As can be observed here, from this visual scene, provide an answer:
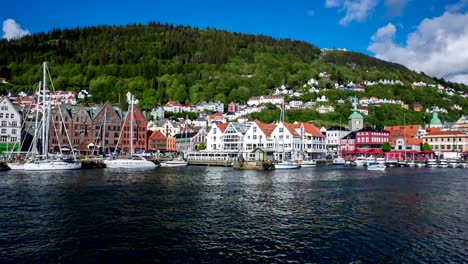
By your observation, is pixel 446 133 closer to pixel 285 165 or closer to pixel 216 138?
pixel 285 165

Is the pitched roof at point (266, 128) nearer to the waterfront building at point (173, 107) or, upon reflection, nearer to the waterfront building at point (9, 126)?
the waterfront building at point (9, 126)

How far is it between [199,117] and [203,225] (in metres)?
147

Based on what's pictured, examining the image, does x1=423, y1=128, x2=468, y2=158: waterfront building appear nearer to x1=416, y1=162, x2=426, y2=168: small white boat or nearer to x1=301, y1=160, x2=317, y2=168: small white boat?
x1=416, y1=162, x2=426, y2=168: small white boat

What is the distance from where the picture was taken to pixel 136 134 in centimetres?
11738

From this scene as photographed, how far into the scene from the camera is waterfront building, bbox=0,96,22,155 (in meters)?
92.8

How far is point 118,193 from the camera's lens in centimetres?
3712

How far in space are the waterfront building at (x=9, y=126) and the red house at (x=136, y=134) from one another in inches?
1089

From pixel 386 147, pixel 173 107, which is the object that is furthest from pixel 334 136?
pixel 173 107

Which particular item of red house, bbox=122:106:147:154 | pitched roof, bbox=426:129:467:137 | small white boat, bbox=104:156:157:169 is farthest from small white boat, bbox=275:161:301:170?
pitched roof, bbox=426:129:467:137

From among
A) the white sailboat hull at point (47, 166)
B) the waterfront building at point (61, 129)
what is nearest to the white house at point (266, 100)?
the waterfront building at point (61, 129)

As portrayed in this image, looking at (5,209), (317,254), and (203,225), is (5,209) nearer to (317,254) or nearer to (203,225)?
(203,225)

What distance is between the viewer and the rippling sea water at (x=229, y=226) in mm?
18156

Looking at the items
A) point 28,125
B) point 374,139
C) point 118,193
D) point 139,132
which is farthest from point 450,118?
point 118,193

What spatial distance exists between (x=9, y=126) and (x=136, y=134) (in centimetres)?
3419
